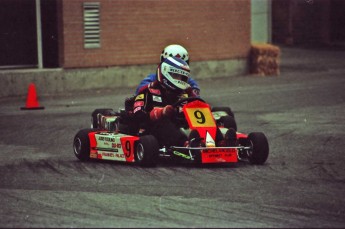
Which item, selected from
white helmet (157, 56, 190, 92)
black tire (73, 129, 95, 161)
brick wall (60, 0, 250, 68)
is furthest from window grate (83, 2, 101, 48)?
white helmet (157, 56, 190, 92)

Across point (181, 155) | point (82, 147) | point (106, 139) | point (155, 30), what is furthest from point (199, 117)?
point (155, 30)

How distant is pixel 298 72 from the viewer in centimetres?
2562

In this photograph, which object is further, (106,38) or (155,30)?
(155,30)

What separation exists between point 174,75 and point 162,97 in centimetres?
31

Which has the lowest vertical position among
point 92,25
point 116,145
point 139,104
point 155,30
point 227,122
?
point 116,145

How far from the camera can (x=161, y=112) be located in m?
11.4

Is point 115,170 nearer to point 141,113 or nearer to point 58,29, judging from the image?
point 141,113

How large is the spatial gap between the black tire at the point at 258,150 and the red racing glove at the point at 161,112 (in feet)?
3.21

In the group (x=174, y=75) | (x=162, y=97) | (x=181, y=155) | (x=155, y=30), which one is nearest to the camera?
(x=181, y=155)

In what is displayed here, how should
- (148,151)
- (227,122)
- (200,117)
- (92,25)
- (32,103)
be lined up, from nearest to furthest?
1. (148,151)
2. (200,117)
3. (227,122)
4. (32,103)
5. (92,25)

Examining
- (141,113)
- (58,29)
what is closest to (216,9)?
(58,29)

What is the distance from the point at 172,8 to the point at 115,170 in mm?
12914

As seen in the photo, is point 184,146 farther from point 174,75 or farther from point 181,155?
point 174,75

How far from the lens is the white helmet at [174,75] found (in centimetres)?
1173
